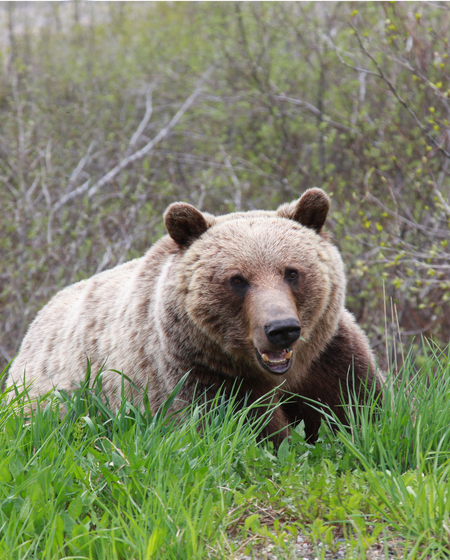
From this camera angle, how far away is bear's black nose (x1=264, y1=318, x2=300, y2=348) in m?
2.76

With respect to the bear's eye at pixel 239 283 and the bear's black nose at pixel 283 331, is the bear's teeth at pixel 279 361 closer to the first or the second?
the bear's black nose at pixel 283 331

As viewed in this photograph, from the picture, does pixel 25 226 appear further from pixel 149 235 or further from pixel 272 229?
pixel 272 229

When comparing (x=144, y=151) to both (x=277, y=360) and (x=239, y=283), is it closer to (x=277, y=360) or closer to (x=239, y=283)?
(x=239, y=283)

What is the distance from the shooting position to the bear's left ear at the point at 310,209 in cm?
342

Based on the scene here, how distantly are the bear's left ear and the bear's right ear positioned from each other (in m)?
0.48

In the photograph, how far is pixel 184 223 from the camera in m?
3.43

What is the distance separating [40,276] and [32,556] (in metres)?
6.04

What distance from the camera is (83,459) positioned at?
→ 7.78 ft

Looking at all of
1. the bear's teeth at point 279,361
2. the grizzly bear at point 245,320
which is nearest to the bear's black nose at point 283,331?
the grizzly bear at point 245,320

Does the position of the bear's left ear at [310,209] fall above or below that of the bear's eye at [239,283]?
above

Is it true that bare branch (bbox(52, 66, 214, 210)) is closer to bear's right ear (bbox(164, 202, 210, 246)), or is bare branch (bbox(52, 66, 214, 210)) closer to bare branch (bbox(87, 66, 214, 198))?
bare branch (bbox(87, 66, 214, 198))

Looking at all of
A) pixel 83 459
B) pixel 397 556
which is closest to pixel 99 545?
pixel 83 459

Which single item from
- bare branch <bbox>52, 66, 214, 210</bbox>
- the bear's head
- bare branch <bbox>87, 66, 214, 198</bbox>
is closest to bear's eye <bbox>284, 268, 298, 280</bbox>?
the bear's head

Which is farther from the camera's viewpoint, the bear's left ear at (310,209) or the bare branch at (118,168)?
the bare branch at (118,168)
